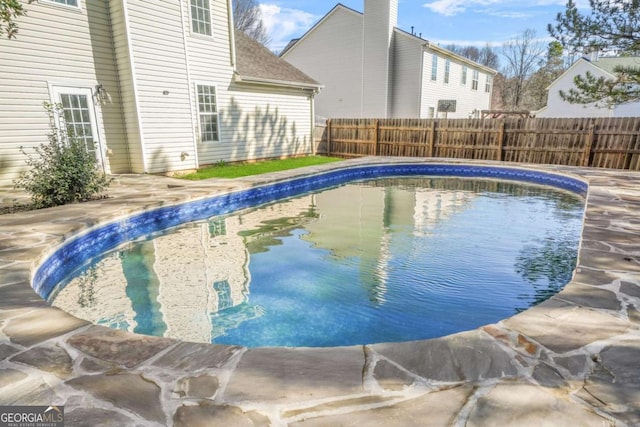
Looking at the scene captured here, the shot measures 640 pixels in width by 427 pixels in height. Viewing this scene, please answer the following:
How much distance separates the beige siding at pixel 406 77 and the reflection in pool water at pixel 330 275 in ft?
40.5

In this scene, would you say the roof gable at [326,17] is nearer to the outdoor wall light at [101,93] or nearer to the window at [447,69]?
the window at [447,69]

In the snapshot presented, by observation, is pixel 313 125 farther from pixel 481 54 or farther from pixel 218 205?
pixel 481 54

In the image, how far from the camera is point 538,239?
5.45 meters

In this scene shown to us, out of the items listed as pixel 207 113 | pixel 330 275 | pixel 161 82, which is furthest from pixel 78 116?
pixel 330 275

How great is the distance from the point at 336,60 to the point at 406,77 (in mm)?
4051

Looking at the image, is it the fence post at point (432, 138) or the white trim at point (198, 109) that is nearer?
the white trim at point (198, 109)

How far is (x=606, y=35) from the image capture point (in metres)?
7.70

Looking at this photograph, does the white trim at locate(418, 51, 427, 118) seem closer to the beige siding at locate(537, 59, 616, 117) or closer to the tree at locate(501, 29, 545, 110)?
the beige siding at locate(537, 59, 616, 117)

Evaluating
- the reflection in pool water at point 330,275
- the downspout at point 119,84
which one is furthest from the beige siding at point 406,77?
the downspout at point 119,84

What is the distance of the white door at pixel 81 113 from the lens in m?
7.90

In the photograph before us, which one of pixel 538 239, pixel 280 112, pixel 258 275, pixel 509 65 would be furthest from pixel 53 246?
pixel 509 65

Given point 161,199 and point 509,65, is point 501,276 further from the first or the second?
point 509,65

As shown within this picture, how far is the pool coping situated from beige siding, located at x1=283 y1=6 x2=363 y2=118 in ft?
59.0

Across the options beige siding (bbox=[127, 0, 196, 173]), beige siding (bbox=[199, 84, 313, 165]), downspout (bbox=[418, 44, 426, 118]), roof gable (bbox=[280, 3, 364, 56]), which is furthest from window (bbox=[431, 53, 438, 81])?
beige siding (bbox=[127, 0, 196, 173])
